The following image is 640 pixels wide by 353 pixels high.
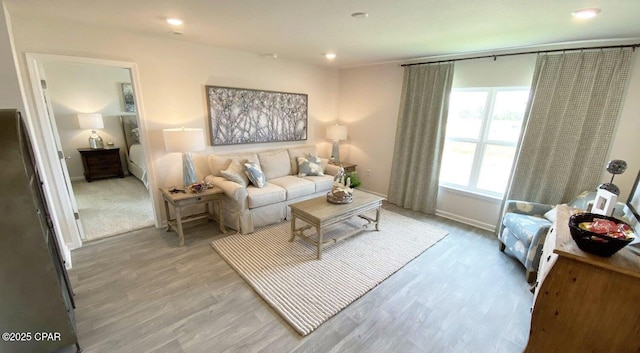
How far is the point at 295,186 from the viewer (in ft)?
12.0

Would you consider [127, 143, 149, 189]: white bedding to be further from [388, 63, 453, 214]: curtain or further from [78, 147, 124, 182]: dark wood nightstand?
[388, 63, 453, 214]: curtain

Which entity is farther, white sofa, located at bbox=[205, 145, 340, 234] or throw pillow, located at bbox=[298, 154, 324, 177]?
throw pillow, located at bbox=[298, 154, 324, 177]

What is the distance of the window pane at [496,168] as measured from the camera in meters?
3.45

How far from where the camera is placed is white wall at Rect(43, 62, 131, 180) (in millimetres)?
4879

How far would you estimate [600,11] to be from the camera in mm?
1860

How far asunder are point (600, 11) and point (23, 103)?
14.9ft

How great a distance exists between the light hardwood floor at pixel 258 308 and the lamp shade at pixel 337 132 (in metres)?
2.66

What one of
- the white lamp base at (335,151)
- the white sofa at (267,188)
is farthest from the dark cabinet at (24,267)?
the white lamp base at (335,151)

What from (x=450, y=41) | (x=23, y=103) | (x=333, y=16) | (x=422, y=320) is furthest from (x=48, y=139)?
(x=450, y=41)

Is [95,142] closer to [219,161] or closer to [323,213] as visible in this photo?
[219,161]

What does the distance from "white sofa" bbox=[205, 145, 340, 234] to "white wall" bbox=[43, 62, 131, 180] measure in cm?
309

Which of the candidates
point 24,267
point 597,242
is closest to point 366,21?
point 597,242

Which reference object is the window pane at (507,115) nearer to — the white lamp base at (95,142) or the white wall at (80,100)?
the white wall at (80,100)

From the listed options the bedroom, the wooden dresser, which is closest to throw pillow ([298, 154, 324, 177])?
the bedroom
